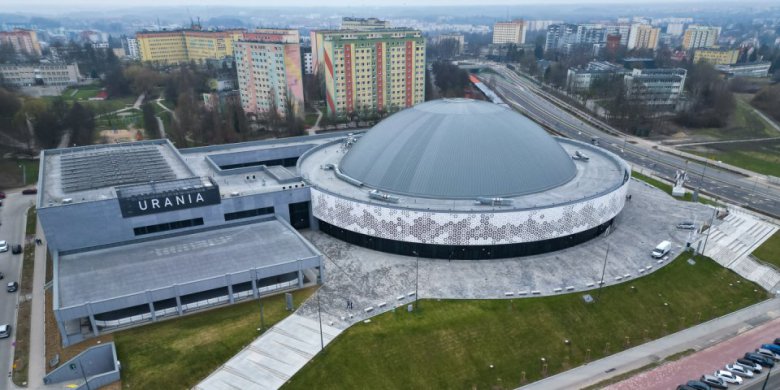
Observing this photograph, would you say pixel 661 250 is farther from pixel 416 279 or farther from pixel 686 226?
pixel 416 279

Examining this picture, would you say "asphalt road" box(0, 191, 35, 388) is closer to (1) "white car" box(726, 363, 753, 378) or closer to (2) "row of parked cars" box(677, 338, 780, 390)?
(2) "row of parked cars" box(677, 338, 780, 390)

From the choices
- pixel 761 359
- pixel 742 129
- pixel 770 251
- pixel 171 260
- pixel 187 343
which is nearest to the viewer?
pixel 761 359

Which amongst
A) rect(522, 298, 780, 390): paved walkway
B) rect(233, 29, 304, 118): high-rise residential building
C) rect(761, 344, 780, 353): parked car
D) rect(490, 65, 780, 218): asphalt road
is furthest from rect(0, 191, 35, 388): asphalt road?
rect(490, 65, 780, 218): asphalt road

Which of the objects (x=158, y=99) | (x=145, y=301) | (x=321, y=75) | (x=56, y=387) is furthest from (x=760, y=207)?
(x=158, y=99)

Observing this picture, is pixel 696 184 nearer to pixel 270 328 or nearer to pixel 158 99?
pixel 270 328

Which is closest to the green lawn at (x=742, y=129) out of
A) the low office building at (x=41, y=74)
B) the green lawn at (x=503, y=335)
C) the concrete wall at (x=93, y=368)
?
the green lawn at (x=503, y=335)

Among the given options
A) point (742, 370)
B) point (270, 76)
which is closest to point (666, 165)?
point (742, 370)

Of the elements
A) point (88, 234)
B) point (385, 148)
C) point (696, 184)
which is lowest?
point (696, 184)

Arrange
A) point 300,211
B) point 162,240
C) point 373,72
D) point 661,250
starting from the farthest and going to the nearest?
point 373,72 < point 300,211 < point 661,250 < point 162,240
